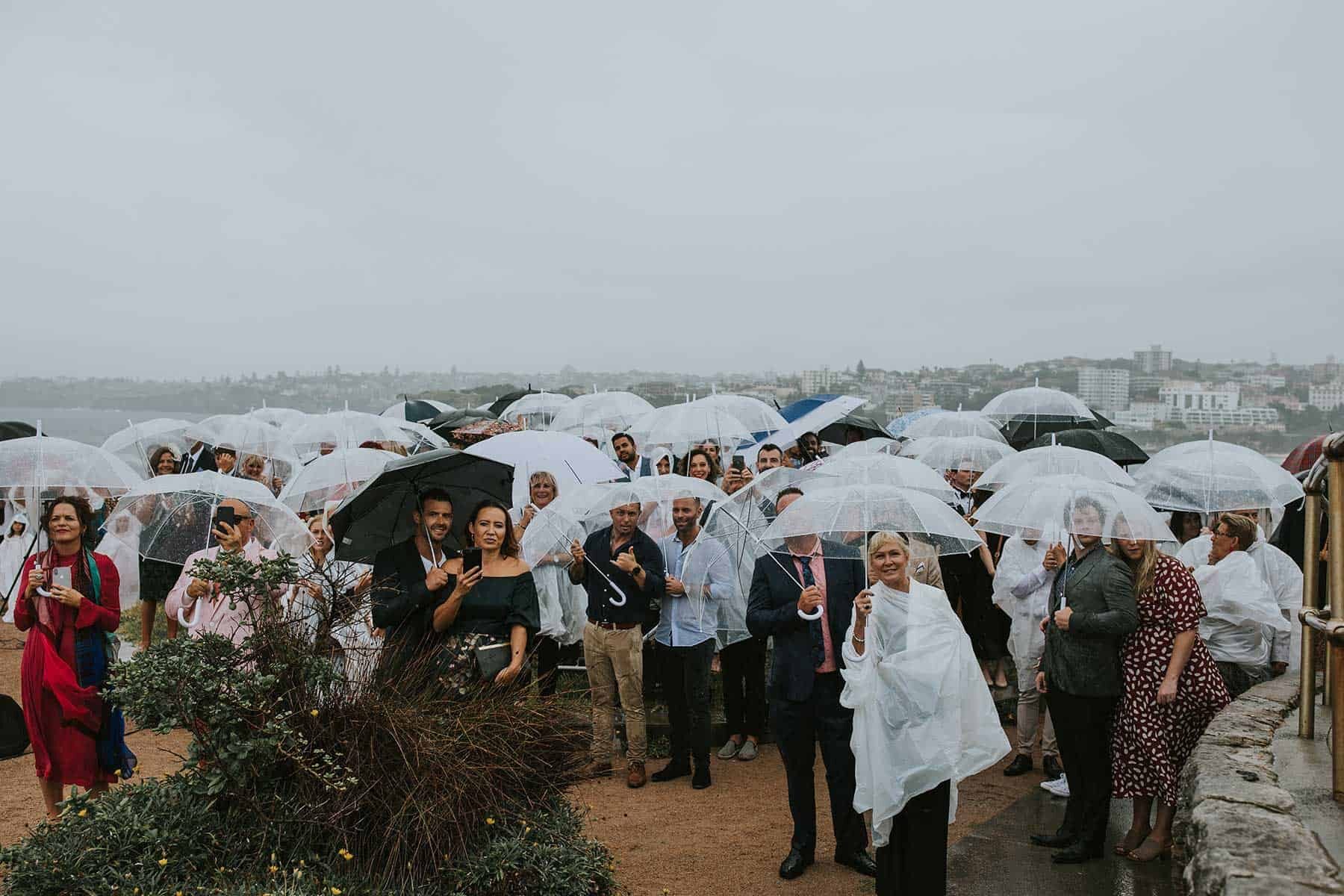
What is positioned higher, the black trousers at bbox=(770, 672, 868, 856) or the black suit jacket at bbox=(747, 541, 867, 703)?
the black suit jacket at bbox=(747, 541, 867, 703)

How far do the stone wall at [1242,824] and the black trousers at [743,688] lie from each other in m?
3.65

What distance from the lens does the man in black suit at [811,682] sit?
5.81 m

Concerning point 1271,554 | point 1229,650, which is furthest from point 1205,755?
point 1271,554

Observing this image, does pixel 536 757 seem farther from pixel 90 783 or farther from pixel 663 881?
pixel 90 783

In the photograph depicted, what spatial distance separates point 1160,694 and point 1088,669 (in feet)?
1.25

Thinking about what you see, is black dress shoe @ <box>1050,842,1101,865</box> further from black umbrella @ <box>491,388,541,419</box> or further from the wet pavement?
black umbrella @ <box>491,388,541,419</box>

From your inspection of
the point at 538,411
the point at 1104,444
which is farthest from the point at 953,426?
the point at 538,411

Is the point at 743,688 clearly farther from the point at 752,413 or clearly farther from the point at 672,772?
the point at 752,413

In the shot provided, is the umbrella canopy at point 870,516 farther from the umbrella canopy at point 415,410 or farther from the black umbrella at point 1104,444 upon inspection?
the umbrella canopy at point 415,410

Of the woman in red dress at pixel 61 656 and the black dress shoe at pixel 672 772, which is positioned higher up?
the woman in red dress at pixel 61 656

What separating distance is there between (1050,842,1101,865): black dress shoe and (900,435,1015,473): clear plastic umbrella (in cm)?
556

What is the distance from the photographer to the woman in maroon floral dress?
567 centimetres

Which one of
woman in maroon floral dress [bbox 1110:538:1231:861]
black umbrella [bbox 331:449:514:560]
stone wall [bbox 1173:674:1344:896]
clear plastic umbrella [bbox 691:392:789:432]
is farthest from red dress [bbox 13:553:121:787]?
clear plastic umbrella [bbox 691:392:789:432]

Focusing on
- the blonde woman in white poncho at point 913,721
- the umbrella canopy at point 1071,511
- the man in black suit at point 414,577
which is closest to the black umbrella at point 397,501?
the man in black suit at point 414,577
